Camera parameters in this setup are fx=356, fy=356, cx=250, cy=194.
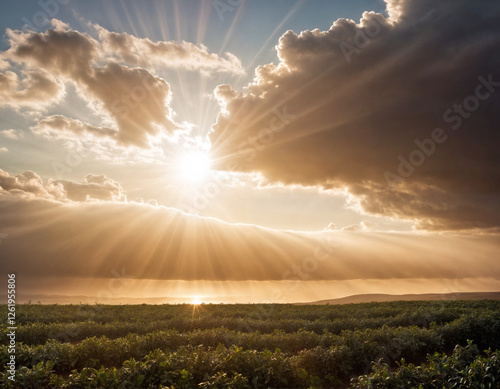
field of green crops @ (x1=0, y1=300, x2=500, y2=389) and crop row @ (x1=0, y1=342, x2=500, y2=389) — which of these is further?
field of green crops @ (x1=0, y1=300, x2=500, y2=389)

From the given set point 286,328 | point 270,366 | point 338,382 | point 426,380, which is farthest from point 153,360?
point 286,328

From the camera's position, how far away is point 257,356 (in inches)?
464

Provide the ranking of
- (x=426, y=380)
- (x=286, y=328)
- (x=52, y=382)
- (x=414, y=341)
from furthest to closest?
1. (x=286, y=328)
2. (x=414, y=341)
3. (x=52, y=382)
4. (x=426, y=380)

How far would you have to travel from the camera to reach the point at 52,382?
1046 centimetres

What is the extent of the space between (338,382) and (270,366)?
3544 mm

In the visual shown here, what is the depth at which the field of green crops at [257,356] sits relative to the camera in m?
9.88

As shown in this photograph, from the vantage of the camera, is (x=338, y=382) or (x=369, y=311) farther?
(x=369, y=311)

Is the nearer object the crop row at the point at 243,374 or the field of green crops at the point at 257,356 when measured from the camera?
the crop row at the point at 243,374

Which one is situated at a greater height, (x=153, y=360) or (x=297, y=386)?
(x=153, y=360)

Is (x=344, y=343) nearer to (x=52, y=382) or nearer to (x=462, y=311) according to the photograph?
(x=52, y=382)

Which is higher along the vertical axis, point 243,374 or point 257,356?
point 257,356

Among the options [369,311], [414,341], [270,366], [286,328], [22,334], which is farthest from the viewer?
[369,311]

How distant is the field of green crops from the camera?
389 inches

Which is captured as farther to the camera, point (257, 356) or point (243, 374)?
point (257, 356)
